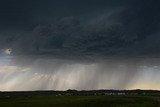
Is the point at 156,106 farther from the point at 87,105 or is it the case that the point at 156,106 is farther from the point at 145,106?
the point at 87,105

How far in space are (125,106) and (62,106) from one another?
17.5 metres

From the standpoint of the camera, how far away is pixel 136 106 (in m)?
85.7

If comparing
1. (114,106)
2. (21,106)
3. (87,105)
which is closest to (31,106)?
(21,106)

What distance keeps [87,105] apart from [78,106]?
10.4 feet

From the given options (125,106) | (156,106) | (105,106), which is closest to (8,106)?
(105,106)

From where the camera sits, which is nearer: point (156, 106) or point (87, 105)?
point (156, 106)

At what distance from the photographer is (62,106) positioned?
88750mm

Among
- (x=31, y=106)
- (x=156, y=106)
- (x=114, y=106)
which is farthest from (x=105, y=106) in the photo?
(x=31, y=106)

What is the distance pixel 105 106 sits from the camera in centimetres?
8844

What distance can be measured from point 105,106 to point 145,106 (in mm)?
11223

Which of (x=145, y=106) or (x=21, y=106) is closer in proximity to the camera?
(x=145, y=106)

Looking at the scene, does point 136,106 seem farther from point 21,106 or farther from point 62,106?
point 21,106

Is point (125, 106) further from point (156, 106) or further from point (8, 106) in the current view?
point (8, 106)

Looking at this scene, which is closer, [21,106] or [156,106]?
[156,106]
